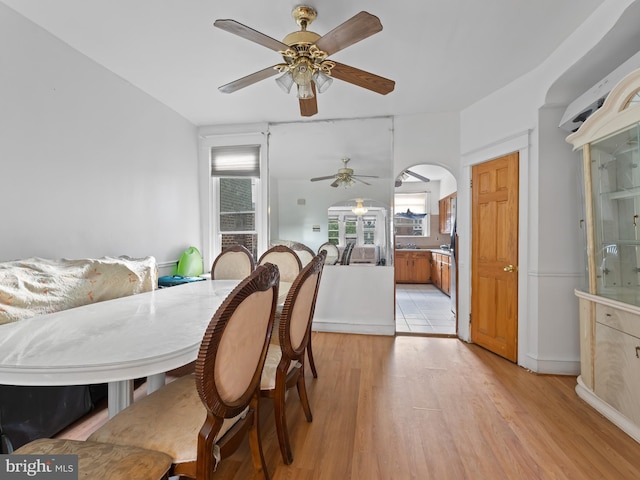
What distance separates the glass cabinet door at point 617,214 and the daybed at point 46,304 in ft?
11.8

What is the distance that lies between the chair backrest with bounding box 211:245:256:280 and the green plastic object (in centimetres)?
47

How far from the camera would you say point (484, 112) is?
3.14m

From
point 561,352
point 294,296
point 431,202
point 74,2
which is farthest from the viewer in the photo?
point 431,202

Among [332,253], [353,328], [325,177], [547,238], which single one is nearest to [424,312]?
[353,328]

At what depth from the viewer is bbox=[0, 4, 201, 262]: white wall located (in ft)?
6.37

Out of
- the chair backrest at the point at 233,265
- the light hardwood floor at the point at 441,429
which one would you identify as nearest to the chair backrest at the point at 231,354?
the light hardwood floor at the point at 441,429

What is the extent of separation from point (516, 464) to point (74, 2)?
3763mm

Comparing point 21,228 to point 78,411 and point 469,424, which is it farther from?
point 469,424

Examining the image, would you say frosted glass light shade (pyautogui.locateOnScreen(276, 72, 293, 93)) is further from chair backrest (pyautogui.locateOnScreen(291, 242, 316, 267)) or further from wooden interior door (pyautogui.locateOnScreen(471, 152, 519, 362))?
wooden interior door (pyautogui.locateOnScreen(471, 152, 519, 362))

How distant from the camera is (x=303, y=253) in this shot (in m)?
3.62

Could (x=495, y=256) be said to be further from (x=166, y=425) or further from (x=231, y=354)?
(x=166, y=425)

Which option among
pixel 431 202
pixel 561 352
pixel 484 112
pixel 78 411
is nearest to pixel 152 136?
pixel 78 411

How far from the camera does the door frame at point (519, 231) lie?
107 inches

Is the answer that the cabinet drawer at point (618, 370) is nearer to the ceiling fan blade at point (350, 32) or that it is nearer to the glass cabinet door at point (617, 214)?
the glass cabinet door at point (617, 214)
